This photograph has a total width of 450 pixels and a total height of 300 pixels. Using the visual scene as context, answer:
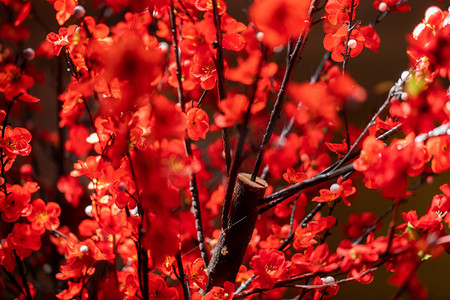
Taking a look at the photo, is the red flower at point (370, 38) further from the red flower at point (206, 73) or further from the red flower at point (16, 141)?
the red flower at point (16, 141)

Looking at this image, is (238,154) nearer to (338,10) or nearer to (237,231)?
(237,231)

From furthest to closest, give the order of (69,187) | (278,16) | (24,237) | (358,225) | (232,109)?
(358,225), (69,187), (24,237), (232,109), (278,16)

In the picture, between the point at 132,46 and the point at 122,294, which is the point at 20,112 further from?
the point at 132,46

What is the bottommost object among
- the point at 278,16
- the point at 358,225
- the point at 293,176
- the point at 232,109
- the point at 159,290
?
the point at 358,225

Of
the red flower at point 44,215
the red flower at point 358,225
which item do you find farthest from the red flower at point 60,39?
the red flower at point 358,225

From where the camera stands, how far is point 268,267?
1.58 ft

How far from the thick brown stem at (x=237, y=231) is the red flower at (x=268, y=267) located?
26 millimetres

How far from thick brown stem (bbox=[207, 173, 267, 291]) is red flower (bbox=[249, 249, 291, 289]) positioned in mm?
26

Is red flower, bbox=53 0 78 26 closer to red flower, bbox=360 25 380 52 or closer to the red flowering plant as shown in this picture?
the red flowering plant

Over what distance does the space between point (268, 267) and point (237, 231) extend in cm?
6

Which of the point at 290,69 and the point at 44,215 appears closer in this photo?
the point at 290,69

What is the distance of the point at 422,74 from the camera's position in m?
0.41

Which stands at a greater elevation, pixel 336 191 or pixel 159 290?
pixel 336 191

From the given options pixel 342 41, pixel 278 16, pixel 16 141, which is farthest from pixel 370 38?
pixel 16 141
